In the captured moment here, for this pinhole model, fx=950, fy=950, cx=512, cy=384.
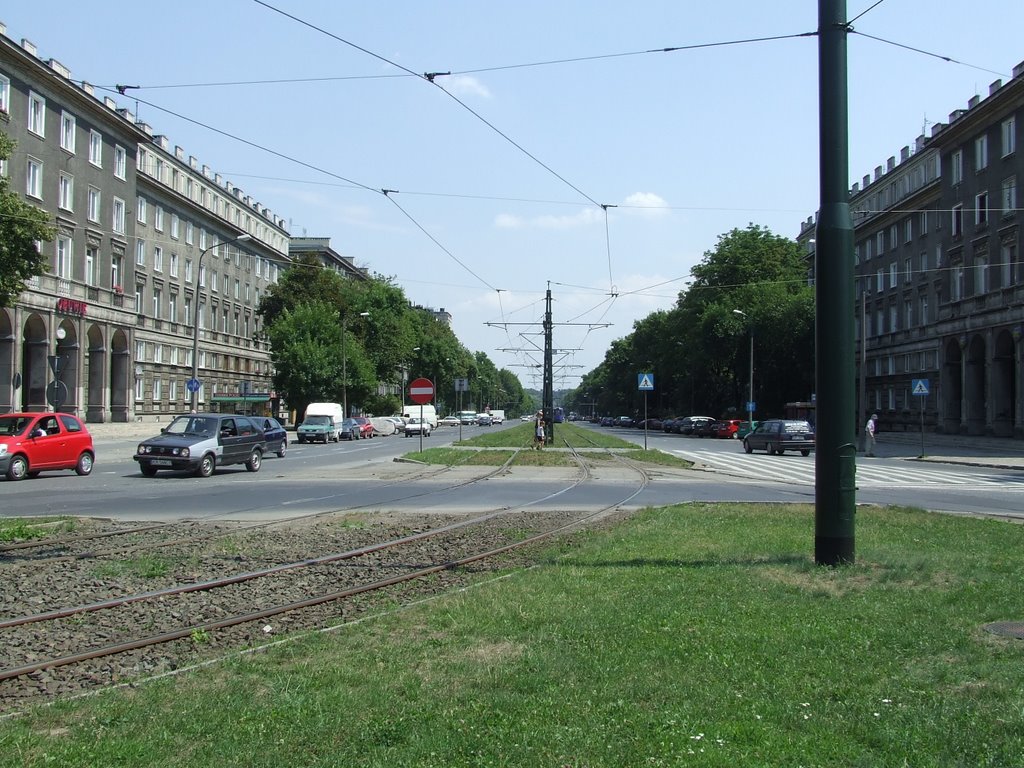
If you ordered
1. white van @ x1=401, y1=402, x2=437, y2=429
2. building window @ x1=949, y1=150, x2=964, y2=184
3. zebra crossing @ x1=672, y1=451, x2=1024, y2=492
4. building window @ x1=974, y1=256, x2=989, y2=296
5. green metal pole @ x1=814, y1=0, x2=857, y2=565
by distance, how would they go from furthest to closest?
white van @ x1=401, y1=402, x2=437, y2=429, building window @ x1=949, y1=150, x2=964, y2=184, building window @ x1=974, y1=256, x2=989, y2=296, zebra crossing @ x1=672, y1=451, x2=1024, y2=492, green metal pole @ x1=814, y1=0, x2=857, y2=565

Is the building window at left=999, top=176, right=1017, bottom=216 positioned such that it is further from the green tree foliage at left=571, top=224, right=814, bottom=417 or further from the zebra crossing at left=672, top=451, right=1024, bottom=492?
the zebra crossing at left=672, top=451, right=1024, bottom=492

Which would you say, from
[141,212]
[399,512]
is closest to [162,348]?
[141,212]

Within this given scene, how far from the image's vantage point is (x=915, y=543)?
422 inches

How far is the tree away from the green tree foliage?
5032 centimetres

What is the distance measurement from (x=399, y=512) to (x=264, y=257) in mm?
77807

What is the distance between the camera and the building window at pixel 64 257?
4906 cm

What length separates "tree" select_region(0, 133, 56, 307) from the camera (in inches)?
1089

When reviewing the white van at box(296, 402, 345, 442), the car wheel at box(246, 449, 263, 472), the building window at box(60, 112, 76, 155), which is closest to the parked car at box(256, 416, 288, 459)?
the car wheel at box(246, 449, 263, 472)

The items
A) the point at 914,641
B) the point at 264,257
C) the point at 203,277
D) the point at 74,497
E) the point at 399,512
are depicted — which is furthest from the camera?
the point at 264,257

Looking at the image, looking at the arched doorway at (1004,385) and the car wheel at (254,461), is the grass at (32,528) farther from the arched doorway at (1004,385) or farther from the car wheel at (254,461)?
the arched doorway at (1004,385)

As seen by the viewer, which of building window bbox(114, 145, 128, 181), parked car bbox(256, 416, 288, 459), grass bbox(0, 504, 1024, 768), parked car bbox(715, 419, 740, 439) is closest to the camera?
grass bbox(0, 504, 1024, 768)

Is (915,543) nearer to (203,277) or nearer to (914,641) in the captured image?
(914,641)

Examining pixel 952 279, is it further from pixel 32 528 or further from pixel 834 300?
pixel 32 528

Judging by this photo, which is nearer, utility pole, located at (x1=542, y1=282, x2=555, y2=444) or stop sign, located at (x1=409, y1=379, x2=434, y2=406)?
stop sign, located at (x1=409, y1=379, x2=434, y2=406)
